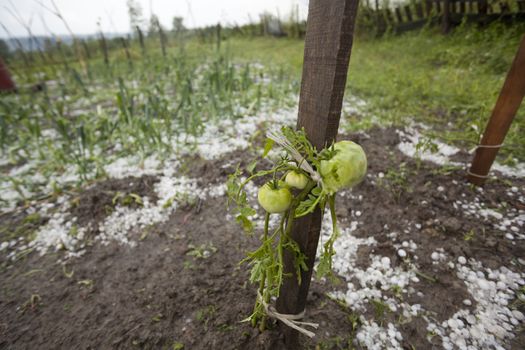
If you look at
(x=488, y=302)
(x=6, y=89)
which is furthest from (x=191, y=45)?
(x=488, y=302)

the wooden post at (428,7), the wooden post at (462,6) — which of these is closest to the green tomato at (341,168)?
the wooden post at (462,6)

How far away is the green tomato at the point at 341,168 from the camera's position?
700 millimetres

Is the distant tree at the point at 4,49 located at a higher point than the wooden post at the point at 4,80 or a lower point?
higher

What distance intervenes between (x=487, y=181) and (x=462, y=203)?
0.41 m

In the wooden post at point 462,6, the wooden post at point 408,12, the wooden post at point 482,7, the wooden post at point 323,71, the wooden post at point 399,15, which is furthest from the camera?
the wooden post at point 399,15

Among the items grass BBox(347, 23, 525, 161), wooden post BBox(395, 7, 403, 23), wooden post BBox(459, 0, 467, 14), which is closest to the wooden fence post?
wooden post BBox(395, 7, 403, 23)

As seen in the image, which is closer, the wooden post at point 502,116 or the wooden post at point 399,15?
the wooden post at point 502,116

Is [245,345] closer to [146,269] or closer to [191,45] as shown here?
[146,269]

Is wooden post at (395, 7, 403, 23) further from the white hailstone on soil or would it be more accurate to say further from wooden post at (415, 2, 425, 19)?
the white hailstone on soil

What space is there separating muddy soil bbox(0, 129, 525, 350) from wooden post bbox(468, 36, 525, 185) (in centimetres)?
17

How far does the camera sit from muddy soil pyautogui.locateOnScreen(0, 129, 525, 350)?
1390 millimetres

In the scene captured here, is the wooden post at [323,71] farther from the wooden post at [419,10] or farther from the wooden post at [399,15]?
Result: the wooden post at [399,15]

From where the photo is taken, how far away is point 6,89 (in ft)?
17.2

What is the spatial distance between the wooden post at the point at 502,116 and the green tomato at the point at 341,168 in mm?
1857
